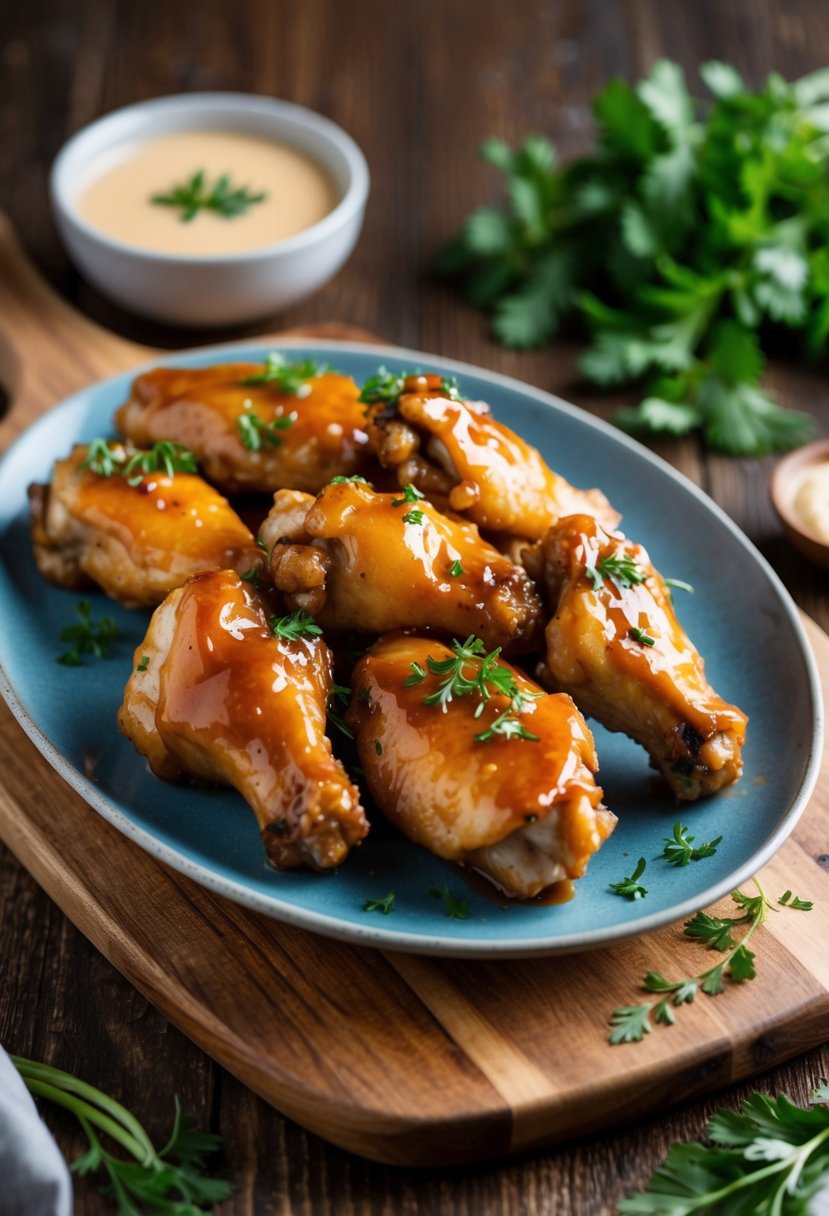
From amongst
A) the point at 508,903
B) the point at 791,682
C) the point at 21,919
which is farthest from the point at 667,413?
the point at 21,919

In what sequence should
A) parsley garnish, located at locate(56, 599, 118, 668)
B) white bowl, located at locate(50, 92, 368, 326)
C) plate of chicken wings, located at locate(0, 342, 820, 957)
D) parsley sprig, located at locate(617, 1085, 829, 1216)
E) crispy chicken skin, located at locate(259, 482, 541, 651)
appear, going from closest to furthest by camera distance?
parsley sprig, located at locate(617, 1085, 829, 1216)
plate of chicken wings, located at locate(0, 342, 820, 957)
crispy chicken skin, located at locate(259, 482, 541, 651)
parsley garnish, located at locate(56, 599, 118, 668)
white bowl, located at locate(50, 92, 368, 326)

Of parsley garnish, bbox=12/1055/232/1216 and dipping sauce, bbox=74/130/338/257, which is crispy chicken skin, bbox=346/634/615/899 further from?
dipping sauce, bbox=74/130/338/257

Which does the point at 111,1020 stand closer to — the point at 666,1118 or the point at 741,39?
the point at 666,1118

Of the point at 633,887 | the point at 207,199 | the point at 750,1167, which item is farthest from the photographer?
the point at 207,199

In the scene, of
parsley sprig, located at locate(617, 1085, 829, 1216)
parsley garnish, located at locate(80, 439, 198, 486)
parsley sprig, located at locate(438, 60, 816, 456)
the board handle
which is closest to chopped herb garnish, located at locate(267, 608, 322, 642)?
parsley garnish, located at locate(80, 439, 198, 486)

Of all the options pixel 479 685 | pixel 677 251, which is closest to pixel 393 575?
pixel 479 685

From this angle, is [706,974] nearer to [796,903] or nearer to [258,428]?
[796,903]
